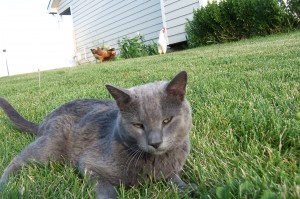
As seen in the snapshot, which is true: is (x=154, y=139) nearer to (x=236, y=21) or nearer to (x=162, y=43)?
(x=236, y=21)

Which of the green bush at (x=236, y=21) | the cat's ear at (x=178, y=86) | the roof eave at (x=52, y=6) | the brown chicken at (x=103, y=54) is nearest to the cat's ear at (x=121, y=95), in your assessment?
the cat's ear at (x=178, y=86)

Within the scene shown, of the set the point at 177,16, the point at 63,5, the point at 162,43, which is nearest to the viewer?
the point at 162,43

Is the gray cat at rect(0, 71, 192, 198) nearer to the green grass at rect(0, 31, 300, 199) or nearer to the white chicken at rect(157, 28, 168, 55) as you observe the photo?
the green grass at rect(0, 31, 300, 199)

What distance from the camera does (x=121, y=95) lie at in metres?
1.67

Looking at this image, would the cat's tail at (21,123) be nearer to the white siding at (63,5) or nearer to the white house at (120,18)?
the white house at (120,18)

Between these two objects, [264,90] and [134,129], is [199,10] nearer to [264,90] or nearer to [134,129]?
[264,90]

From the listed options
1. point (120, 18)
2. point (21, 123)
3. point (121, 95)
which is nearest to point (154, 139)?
point (121, 95)

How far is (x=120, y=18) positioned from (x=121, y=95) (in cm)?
1203

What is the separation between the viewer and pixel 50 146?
2.01m

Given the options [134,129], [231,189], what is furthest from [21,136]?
[231,189]

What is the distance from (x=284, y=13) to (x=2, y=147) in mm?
7878

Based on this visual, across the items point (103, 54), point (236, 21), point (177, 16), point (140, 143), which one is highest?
point (177, 16)

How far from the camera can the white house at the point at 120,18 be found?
34.2 ft

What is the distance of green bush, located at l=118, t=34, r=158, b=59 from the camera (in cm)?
1145
